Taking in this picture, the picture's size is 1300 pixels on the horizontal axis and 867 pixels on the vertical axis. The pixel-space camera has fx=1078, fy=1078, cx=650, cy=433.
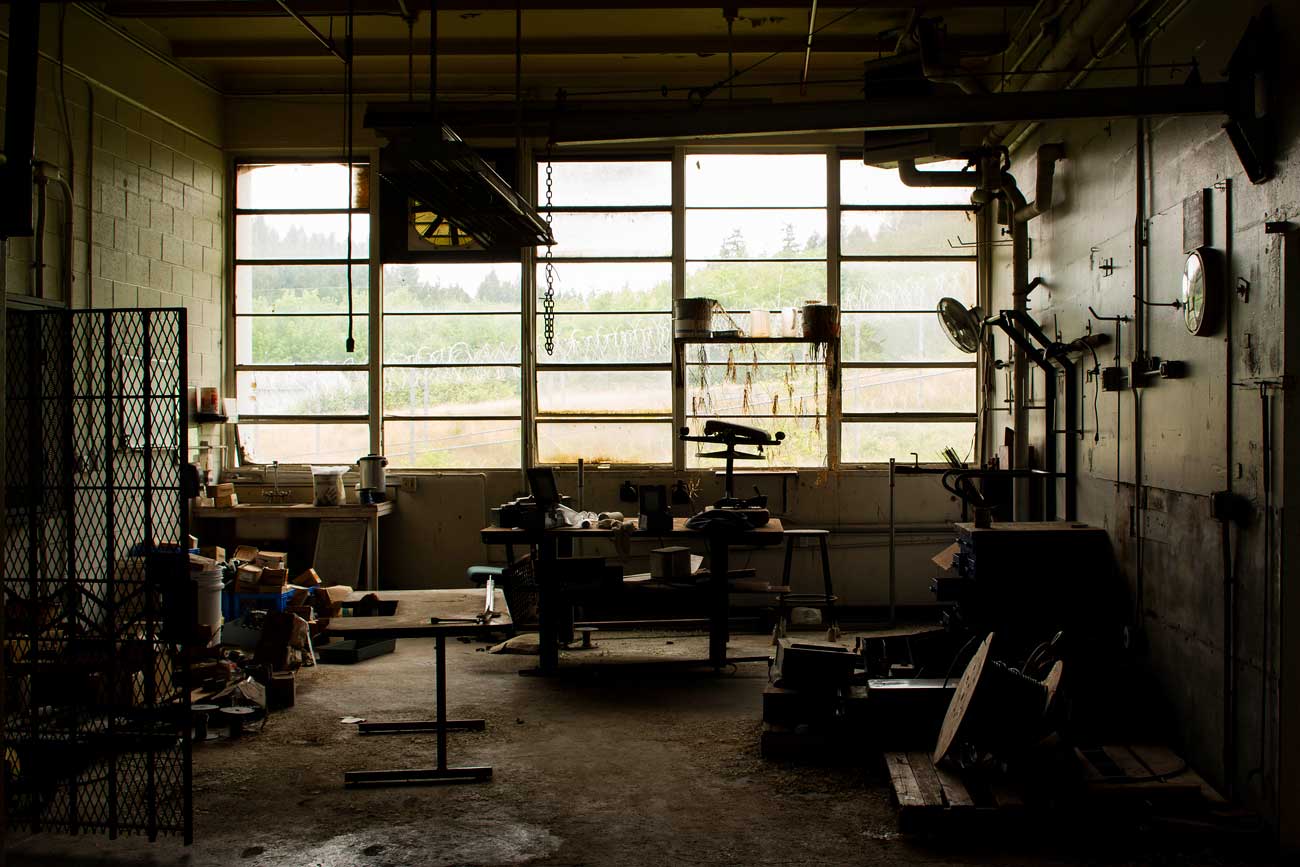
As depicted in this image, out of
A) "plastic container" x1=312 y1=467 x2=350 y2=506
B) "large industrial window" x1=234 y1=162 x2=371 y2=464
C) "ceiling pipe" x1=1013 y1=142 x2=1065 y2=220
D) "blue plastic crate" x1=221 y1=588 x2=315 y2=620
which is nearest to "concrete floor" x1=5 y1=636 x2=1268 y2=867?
"blue plastic crate" x1=221 y1=588 x2=315 y2=620

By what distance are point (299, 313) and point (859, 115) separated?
5.31 m

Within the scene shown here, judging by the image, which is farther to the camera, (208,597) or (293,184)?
(293,184)

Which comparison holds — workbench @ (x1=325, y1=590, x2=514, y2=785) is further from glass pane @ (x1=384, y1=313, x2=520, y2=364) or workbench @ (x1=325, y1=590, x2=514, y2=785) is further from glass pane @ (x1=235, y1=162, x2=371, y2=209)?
glass pane @ (x1=235, y1=162, x2=371, y2=209)

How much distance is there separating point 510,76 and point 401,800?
5887 mm

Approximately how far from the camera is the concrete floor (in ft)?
12.1

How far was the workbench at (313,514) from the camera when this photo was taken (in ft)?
25.7

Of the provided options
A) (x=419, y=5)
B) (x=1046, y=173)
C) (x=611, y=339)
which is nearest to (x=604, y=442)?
(x=611, y=339)

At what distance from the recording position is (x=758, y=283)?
838cm

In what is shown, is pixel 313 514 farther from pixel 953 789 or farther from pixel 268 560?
pixel 953 789

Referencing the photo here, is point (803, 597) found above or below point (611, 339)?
below

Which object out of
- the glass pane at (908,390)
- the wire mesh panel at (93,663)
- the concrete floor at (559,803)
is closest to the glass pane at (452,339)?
the glass pane at (908,390)

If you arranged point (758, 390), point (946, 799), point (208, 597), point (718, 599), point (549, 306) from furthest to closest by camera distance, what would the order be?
1. point (758, 390)
2. point (549, 306)
3. point (208, 597)
4. point (718, 599)
5. point (946, 799)

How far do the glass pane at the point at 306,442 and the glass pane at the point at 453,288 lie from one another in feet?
3.42

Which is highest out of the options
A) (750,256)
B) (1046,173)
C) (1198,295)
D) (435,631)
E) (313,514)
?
(1046,173)
